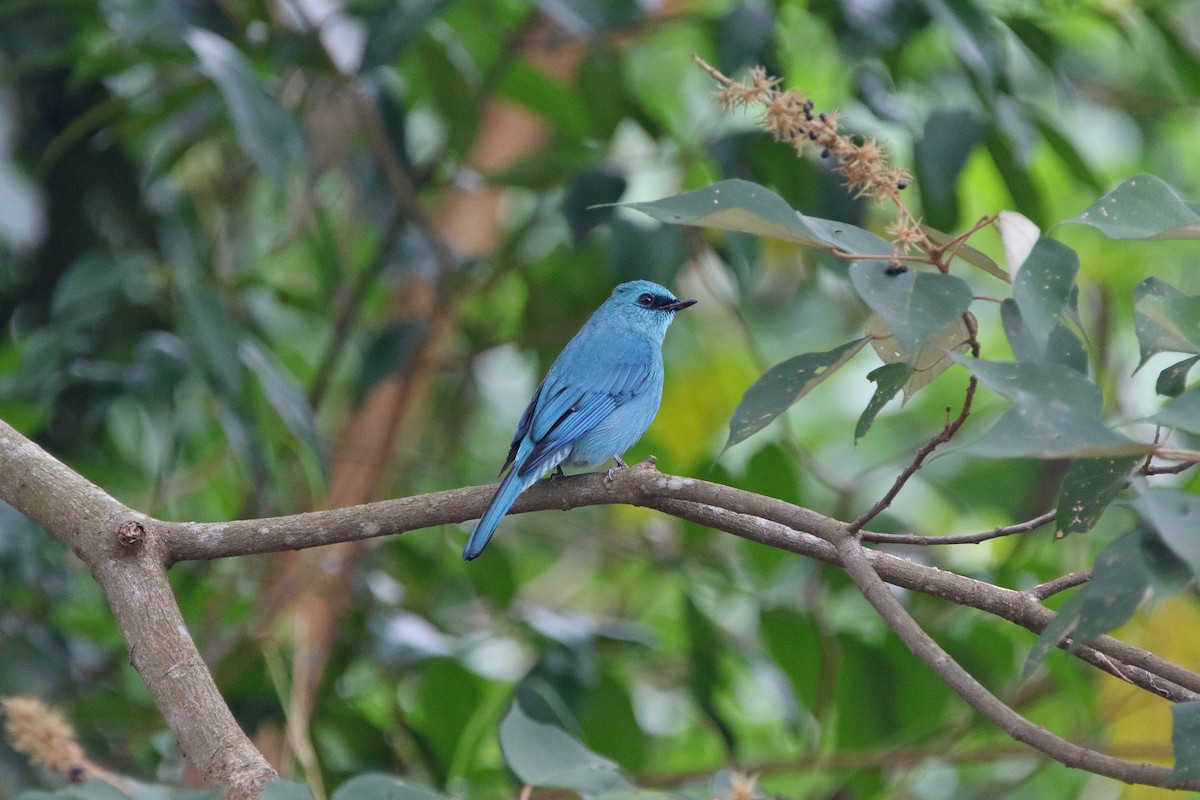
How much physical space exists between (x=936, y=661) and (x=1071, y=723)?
8.33 ft

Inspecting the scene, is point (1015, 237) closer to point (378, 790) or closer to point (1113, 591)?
point (1113, 591)

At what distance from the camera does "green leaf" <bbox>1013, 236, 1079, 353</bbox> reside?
60.4 inches

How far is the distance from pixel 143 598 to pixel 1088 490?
166 cm

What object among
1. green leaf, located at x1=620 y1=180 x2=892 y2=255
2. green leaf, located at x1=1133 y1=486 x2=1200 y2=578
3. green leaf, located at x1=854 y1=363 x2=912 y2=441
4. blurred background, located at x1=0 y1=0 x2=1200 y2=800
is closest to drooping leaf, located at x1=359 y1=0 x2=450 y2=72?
blurred background, located at x1=0 y1=0 x2=1200 y2=800

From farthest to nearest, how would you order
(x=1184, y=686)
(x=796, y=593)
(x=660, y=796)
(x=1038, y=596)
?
1. (x=796, y=593)
2. (x=1038, y=596)
3. (x=1184, y=686)
4. (x=660, y=796)

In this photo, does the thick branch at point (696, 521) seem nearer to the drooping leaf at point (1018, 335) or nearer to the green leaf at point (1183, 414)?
the drooping leaf at point (1018, 335)

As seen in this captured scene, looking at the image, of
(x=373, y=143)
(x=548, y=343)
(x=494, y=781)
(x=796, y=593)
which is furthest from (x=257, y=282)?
(x=796, y=593)

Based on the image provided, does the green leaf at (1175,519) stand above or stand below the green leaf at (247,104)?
below

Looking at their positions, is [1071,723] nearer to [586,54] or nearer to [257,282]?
[586,54]

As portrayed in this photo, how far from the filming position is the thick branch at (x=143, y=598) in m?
1.97

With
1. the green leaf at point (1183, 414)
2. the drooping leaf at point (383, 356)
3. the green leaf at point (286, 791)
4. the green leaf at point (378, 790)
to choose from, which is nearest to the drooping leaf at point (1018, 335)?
the green leaf at point (1183, 414)

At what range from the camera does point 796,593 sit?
389 cm

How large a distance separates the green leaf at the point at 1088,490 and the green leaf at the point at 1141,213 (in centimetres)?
33

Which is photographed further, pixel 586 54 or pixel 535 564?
pixel 535 564
